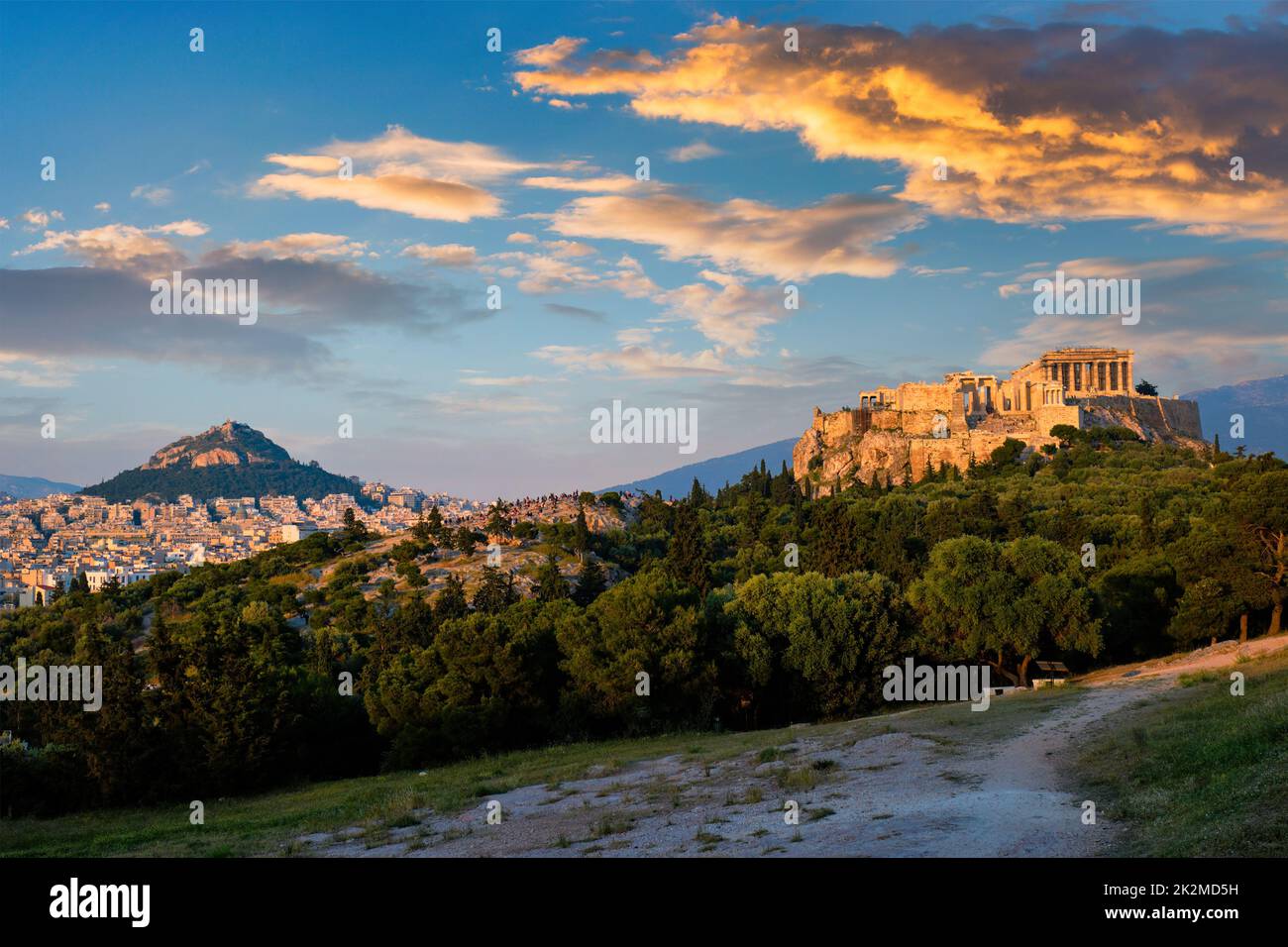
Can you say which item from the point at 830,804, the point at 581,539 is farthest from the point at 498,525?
the point at 830,804

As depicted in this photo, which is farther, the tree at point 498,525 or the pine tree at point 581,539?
the tree at point 498,525

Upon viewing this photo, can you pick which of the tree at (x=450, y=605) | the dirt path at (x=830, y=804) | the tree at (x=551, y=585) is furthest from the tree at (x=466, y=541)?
the dirt path at (x=830, y=804)

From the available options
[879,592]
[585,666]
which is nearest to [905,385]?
[879,592]

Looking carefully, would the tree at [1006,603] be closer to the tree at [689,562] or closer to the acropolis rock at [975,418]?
the tree at [689,562]

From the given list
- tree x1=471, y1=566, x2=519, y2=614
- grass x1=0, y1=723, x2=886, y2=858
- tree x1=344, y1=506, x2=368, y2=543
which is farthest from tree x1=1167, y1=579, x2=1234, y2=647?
tree x1=344, y1=506, x2=368, y2=543

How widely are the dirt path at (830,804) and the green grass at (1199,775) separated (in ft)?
1.97

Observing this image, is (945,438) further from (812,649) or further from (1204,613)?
(812,649)

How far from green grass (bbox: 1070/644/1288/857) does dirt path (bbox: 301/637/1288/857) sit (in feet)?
1.97

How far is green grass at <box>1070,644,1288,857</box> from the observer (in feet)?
32.2

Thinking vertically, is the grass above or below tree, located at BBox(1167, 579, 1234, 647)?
below

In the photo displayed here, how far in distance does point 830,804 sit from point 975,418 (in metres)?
113

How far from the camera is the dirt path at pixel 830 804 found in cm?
1246

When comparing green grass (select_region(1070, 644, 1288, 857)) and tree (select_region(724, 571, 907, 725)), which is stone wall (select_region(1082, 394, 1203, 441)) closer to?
tree (select_region(724, 571, 907, 725))
